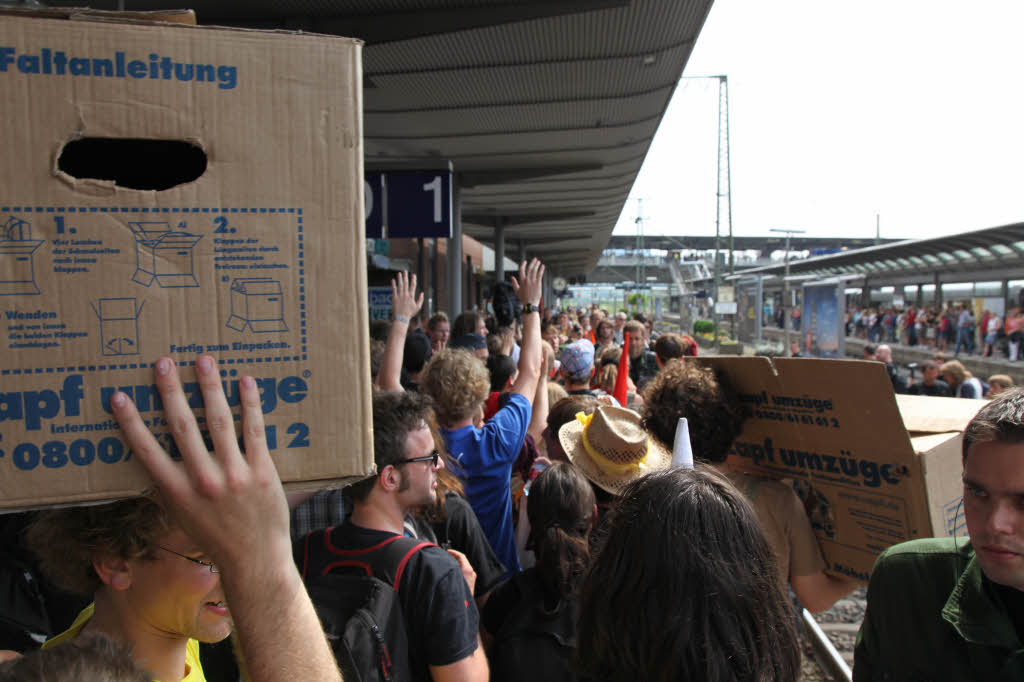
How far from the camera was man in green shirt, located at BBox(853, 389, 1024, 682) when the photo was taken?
156 cm

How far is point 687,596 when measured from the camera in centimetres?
122

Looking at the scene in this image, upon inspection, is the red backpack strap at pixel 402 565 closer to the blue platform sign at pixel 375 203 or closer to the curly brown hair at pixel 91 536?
the curly brown hair at pixel 91 536

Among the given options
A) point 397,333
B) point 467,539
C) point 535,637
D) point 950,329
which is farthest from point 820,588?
point 950,329

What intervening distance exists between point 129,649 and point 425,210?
6814 mm

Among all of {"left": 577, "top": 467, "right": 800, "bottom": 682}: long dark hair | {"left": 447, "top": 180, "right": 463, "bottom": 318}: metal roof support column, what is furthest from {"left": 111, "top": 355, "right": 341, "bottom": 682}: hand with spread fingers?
{"left": 447, "top": 180, "right": 463, "bottom": 318}: metal roof support column

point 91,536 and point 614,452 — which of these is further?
point 614,452

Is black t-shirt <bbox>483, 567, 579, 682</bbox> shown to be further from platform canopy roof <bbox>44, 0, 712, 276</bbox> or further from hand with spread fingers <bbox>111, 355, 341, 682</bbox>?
platform canopy roof <bbox>44, 0, 712, 276</bbox>

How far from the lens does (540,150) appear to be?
9.55 meters

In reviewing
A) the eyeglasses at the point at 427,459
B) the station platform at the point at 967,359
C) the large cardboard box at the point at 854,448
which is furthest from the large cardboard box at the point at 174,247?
the station platform at the point at 967,359

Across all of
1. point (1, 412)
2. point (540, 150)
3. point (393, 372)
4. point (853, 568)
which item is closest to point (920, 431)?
point (853, 568)

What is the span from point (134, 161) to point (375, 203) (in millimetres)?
6516

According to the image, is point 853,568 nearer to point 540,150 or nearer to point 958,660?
point 958,660

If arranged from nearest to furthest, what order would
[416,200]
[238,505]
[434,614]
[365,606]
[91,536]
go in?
[238,505] → [91,536] → [365,606] → [434,614] → [416,200]

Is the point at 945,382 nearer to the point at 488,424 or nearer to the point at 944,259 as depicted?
the point at 488,424
